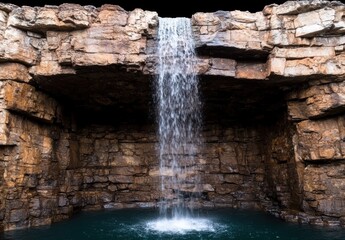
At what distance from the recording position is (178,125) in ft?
39.5

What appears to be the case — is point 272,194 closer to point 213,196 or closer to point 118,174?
point 213,196

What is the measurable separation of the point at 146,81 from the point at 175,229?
4.24 metres

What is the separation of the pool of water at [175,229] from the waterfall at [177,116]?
1.86 m

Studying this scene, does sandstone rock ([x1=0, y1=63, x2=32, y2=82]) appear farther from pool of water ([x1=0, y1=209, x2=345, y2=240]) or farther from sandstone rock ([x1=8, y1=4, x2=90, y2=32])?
pool of water ([x1=0, y1=209, x2=345, y2=240])

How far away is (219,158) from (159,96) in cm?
416

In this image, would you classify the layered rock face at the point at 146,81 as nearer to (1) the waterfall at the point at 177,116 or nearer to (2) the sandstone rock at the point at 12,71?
(2) the sandstone rock at the point at 12,71

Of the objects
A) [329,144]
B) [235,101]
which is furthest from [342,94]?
[235,101]

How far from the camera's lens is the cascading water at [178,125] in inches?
348

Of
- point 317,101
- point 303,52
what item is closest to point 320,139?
point 317,101

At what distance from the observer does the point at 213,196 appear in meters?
12.7

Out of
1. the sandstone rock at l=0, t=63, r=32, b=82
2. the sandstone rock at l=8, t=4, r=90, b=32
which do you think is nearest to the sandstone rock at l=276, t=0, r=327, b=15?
Answer: the sandstone rock at l=8, t=4, r=90, b=32

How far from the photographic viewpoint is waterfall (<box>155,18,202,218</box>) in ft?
29.1

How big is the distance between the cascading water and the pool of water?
7.0 inches

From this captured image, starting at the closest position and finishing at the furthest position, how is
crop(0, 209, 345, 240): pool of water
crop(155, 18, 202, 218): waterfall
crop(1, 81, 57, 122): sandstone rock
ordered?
crop(0, 209, 345, 240): pool of water → crop(1, 81, 57, 122): sandstone rock → crop(155, 18, 202, 218): waterfall
